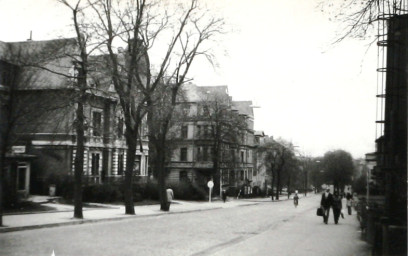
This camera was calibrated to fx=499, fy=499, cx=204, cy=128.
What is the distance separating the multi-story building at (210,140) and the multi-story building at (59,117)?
7.45m

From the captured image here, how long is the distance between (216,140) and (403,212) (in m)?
45.0

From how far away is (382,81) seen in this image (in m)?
18.8

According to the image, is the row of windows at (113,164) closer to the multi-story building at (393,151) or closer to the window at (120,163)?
the window at (120,163)

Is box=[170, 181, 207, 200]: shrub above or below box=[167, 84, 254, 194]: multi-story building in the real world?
below

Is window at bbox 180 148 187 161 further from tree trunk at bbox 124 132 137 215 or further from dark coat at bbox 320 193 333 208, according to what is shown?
dark coat at bbox 320 193 333 208

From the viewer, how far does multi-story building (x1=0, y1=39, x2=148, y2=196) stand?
1841 centimetres

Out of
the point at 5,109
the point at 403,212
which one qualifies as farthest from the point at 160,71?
the point at 403,212

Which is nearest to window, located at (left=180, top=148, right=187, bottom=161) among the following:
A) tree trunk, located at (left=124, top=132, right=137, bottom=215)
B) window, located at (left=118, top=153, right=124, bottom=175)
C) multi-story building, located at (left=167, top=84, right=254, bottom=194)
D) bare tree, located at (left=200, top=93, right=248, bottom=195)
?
multi-story building, located at (left=167, top=84, right=254, bottom=194)

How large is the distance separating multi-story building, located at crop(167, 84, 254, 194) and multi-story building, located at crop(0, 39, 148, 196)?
24.5 feet

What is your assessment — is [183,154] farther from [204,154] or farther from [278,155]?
[278,155]

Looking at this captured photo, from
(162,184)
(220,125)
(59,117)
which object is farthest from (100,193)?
(220,125)

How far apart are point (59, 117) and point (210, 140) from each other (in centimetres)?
3292

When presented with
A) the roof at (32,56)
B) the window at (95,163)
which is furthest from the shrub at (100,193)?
the roof at (32,56)

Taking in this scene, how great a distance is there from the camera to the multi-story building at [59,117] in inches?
725
